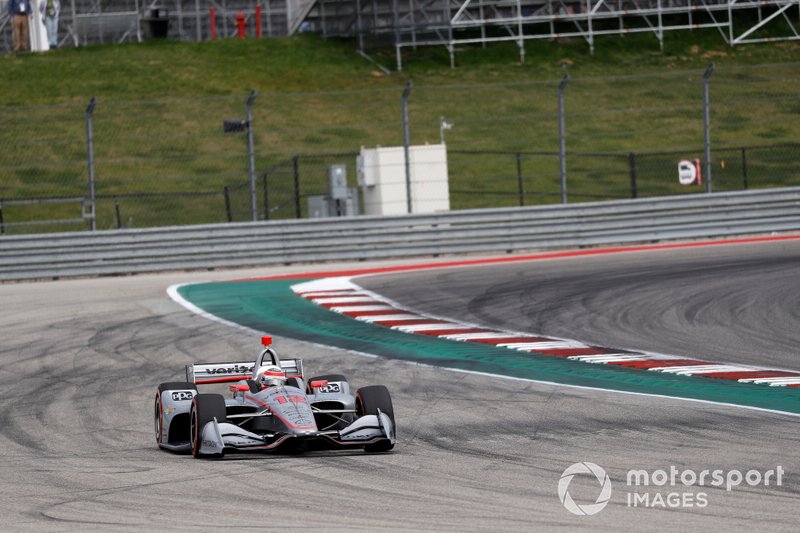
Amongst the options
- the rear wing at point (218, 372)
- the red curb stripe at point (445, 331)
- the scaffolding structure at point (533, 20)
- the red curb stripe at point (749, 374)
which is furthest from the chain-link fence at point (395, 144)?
the rear wing at point (218, 372)

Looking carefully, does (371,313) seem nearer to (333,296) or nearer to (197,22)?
(333,296)

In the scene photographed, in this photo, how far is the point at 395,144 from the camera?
112 ft

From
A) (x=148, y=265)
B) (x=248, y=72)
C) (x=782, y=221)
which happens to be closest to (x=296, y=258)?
(x=148, y=265)

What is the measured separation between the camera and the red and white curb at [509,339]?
10742 mm

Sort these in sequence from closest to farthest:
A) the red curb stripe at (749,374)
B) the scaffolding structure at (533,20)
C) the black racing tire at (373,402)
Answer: the black racing tire at (373,402) → the red curb stripe at (749,374) → the scaffolding structure at (533,20)

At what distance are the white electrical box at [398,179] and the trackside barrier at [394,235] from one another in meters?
1.85

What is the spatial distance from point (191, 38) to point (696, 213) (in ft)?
90.4

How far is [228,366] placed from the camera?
923 centimetres

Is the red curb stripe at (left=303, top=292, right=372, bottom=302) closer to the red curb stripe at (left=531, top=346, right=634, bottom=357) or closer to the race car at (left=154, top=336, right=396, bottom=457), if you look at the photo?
the red curb stripe at (left=531, top=346, right=634, bottom=357)

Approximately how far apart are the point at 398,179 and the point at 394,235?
289 cm

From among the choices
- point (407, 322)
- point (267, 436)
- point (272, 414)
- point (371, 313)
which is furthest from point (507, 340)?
point (267, 436)

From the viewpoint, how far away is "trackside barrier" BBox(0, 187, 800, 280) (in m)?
20.9

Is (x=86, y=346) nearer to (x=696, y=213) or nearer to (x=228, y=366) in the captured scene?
(x=228, y=366)

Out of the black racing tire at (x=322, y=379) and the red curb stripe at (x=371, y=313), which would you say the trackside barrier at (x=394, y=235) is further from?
the black racing tire at (x=322, y=379)
